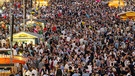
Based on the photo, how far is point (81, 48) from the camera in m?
28.0

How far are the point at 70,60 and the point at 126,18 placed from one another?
14.3 metres

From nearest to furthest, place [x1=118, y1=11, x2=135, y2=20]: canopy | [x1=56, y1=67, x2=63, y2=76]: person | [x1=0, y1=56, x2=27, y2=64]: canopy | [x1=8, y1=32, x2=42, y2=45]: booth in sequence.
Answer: [x1=0, y1=56, x2=27, y2=64]: canopy → [x1=56, y1=67, x2=63, y2=76]: person → [x1=8, y1=32, x2=42, y2=45]: booth → [x1=118, y1=11, x2=135, y2=20]: canopy

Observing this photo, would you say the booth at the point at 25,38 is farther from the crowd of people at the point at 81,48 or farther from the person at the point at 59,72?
the person at the point at 59,72

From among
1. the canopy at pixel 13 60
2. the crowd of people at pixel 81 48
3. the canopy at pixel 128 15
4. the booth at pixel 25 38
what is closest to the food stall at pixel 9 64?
the canopy at pixel 13 60

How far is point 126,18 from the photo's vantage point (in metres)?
37.6

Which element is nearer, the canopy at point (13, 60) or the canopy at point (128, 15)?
the canopy at point (13, 60)

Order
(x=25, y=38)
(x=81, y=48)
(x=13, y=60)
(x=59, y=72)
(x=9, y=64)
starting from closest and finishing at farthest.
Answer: (x=9, y=64)
(x=13, y=60)
(x=59, y=72)
(x=81, y=48)
(x=25, y=38)

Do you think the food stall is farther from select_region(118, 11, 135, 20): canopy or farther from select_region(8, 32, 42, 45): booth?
select_region(118, 11, 135, 20): canopy

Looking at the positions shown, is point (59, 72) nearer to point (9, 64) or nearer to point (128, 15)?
point (9, 64)

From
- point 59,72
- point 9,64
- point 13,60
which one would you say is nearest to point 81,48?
point 59,72

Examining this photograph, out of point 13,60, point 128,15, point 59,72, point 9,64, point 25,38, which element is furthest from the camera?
point 128,15

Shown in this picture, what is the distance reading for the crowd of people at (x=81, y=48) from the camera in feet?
73.5

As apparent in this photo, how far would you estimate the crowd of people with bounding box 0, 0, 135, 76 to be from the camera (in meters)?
22.4

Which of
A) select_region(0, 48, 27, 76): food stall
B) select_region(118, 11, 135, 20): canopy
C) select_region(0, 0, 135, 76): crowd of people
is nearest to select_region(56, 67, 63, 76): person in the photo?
select_region(0, 0, 135, 76): crowd of people
